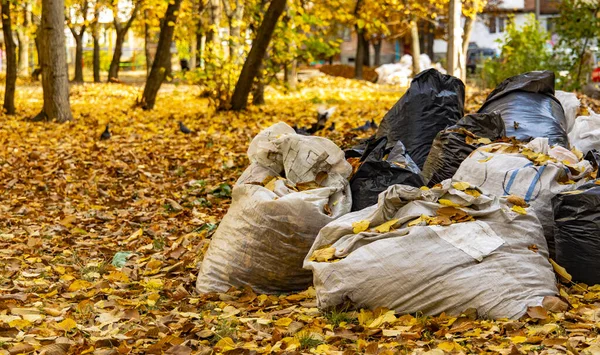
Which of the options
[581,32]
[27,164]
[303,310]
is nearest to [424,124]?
[303,310]

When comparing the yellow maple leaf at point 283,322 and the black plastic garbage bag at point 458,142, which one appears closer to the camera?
the yellow maple leaf at point 283,322

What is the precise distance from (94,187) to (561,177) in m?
4.42

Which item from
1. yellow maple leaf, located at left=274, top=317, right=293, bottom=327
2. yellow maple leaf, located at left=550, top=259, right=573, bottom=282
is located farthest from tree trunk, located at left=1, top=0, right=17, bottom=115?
yellow maple leaf, located at left=550, top=259, right=573, bottom=282

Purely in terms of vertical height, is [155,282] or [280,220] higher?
[280,220]

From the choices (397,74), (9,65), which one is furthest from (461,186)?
(397,74)

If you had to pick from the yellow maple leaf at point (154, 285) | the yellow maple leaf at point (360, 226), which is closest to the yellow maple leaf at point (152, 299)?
the yellow maple leaf at point (154, 285)

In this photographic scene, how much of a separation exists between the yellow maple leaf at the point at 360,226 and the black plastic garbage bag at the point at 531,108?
1770 mm

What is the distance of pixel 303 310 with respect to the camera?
4.13 m

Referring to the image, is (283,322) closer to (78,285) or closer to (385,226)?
(385,226)

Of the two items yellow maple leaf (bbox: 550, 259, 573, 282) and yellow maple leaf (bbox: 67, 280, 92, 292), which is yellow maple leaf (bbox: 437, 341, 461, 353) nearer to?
yellow maple leaf (bbox: 550, 259, 573, 282)

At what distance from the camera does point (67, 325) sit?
402 cm

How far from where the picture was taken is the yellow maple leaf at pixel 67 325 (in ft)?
13.1

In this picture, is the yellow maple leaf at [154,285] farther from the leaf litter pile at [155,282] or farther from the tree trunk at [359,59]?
the tree trunk at [359,59]

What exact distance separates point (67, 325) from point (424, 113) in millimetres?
2808
